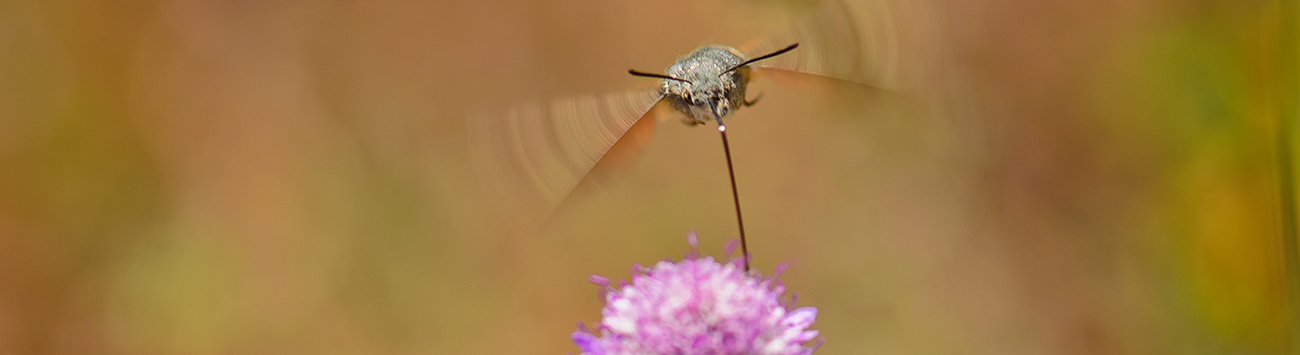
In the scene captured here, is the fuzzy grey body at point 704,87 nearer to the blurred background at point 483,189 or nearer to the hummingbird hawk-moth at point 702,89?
the hummingbird hawk-moth at point 702,89

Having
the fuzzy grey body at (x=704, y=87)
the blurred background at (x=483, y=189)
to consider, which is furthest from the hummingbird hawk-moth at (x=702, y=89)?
the blurred background at (x=483, y=189)

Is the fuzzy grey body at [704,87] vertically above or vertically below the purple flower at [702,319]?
above

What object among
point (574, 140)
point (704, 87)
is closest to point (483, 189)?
point (574, 140)

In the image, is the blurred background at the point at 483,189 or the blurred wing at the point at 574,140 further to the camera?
the blurred background at the point at 483,189

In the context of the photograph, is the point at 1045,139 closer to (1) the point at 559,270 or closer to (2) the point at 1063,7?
(2) the point at 1063,7

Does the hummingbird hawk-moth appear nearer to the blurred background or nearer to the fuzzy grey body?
the fuzzy grey body

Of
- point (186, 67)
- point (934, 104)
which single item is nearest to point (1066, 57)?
point (934, 104)

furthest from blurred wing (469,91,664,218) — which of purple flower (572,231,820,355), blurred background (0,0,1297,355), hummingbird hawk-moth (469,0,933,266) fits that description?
blurred background (0,0,1297,355)

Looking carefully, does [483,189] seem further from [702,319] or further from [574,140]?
[702,319]
